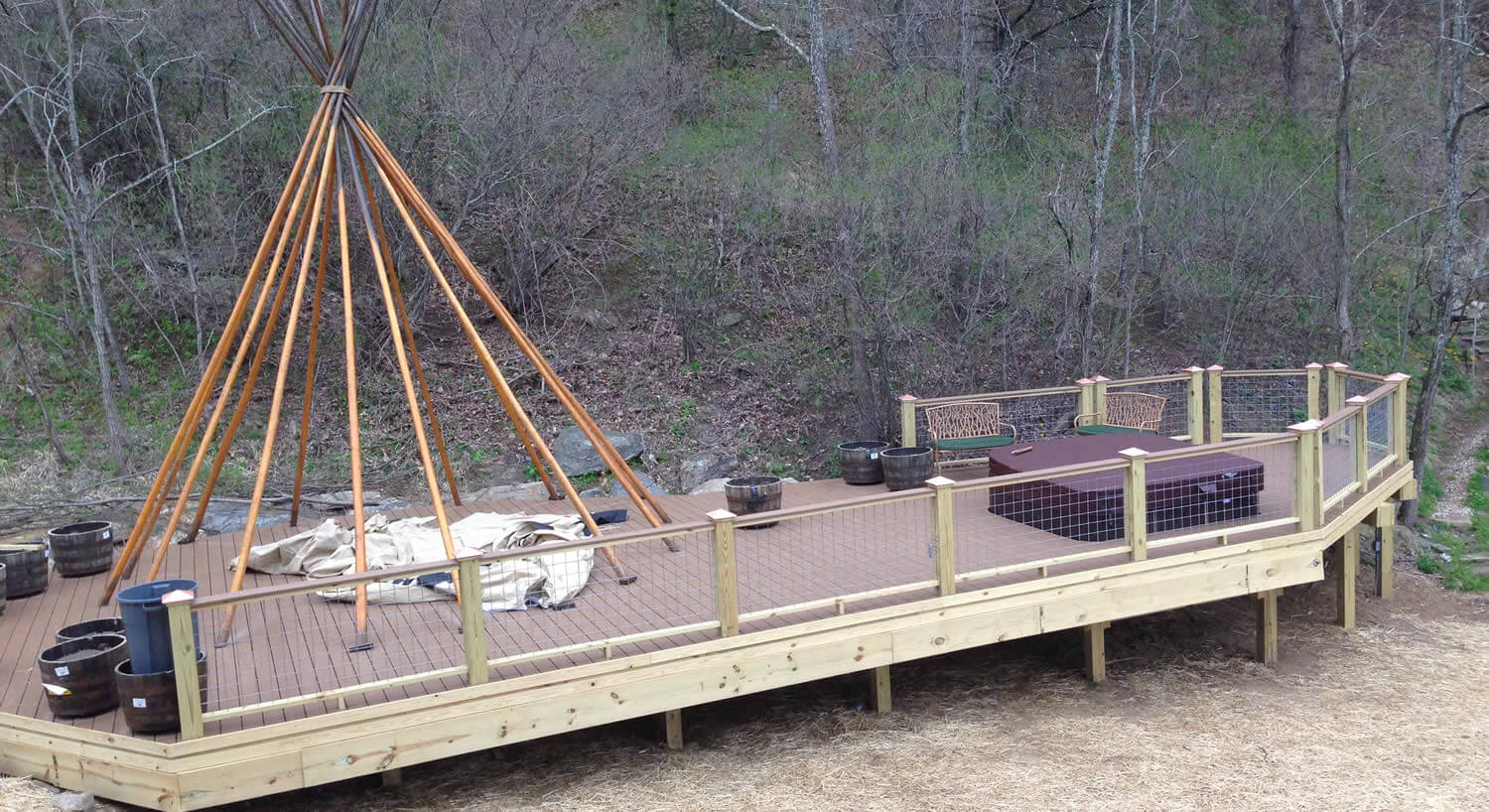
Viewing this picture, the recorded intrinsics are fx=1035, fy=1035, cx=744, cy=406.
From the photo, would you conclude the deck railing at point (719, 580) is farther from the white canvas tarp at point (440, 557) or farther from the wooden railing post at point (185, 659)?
the white canvas tarp at point (440, 557)

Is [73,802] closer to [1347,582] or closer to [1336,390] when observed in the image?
[1347,582]

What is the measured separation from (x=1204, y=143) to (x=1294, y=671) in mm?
9947

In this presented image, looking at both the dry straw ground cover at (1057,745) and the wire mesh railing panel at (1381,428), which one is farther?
the wire mesh railing panel at (1381,428)

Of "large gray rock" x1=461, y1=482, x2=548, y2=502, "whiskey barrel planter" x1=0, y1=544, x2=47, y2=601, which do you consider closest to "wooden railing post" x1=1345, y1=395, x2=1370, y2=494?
"large gray rock" x1=461, y1=482, x2=548, y2=502

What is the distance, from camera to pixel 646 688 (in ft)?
18.7

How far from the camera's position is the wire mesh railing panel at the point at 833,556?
6484mm

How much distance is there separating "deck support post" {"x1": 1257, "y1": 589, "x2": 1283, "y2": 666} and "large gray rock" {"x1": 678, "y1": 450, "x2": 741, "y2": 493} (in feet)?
18.9

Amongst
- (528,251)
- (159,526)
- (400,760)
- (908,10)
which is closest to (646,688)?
(400,760)

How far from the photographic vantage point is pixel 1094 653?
754 cm

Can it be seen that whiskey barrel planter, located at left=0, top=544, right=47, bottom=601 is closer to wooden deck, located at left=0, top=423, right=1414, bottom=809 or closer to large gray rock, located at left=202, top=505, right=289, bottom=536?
wooden deck, located at left=0, top=423, right=1414, bottom=809

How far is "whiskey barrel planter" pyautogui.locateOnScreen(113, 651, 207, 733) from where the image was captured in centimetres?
493

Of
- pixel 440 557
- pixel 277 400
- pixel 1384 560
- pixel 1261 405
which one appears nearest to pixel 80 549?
pixel 277 400

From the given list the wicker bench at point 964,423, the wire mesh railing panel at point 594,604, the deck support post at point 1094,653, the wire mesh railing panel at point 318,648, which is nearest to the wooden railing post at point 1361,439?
the deck support post at point 1094,653

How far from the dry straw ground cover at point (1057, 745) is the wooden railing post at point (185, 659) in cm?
94
